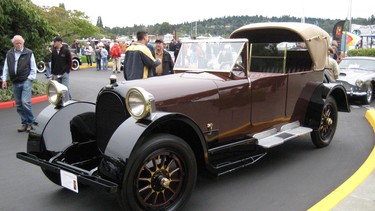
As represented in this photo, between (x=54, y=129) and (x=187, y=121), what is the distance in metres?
1.74

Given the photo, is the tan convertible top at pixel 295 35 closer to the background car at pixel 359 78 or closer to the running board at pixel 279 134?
the running board at pixel 279 134

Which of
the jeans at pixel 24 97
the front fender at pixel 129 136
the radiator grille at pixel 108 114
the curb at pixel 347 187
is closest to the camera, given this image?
the front fender at pixel 129 136

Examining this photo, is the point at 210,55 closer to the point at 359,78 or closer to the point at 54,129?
the point at 54,129

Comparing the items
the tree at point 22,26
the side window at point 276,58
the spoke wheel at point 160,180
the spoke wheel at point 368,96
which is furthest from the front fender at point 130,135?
the tree at point 22,26

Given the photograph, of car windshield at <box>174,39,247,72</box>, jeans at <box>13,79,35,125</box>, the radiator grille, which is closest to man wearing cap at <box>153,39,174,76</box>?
car windshield at <box>174,39,247,72</box>

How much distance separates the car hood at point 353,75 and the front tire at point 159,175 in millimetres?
8040

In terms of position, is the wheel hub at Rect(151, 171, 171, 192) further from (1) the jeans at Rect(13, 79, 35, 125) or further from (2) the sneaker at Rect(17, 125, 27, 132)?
(2) the sneaker at Rect(17, 125, 27, 132)

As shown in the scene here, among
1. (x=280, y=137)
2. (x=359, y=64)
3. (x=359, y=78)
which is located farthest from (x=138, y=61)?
(x=359, y=64)

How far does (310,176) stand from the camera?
483cm

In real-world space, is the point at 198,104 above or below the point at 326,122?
above

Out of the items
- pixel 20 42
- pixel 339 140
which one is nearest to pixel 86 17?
pixel 20 42

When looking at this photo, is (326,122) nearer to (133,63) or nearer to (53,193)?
(133,63)

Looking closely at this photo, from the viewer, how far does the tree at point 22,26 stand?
1065cm

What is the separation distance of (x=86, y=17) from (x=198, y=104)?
29.4 meters
